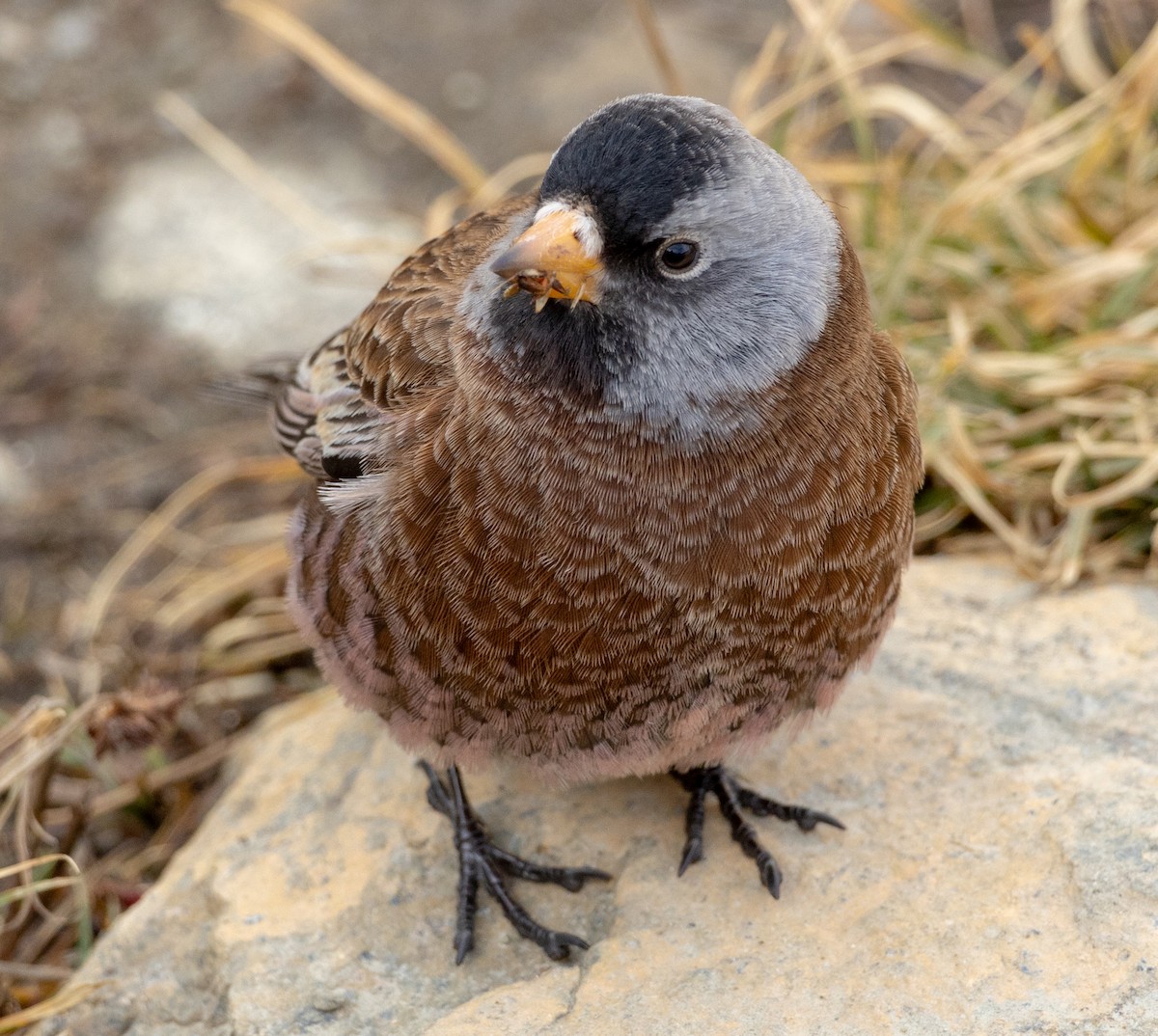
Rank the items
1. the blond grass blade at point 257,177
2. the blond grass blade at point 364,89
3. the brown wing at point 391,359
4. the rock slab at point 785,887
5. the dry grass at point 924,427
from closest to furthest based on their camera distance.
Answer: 1. the rock slab at point 785,887
2. the brown wing at point 391,359
3. the dry grass at point 924,427
4. the blond grass blade at point 364,89
5. the blond grass blade at point 257,177

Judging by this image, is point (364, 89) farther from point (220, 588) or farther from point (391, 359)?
point (391, 359)

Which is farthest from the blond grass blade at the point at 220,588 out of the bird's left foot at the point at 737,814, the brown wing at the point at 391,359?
the bird's left foot at the point at 737,814

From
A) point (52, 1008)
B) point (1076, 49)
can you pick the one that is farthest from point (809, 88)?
point (52, 1008)

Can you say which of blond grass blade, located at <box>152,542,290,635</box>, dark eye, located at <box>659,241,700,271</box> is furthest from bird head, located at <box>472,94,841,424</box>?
blond grass blade, located at <box>152,542,290,635</box>

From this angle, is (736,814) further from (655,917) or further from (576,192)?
(576,192)

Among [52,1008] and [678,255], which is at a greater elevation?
[678,255]

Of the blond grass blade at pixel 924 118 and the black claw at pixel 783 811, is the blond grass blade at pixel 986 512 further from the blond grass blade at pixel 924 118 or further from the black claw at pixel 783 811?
the blond grass blade at pixel 924 118
